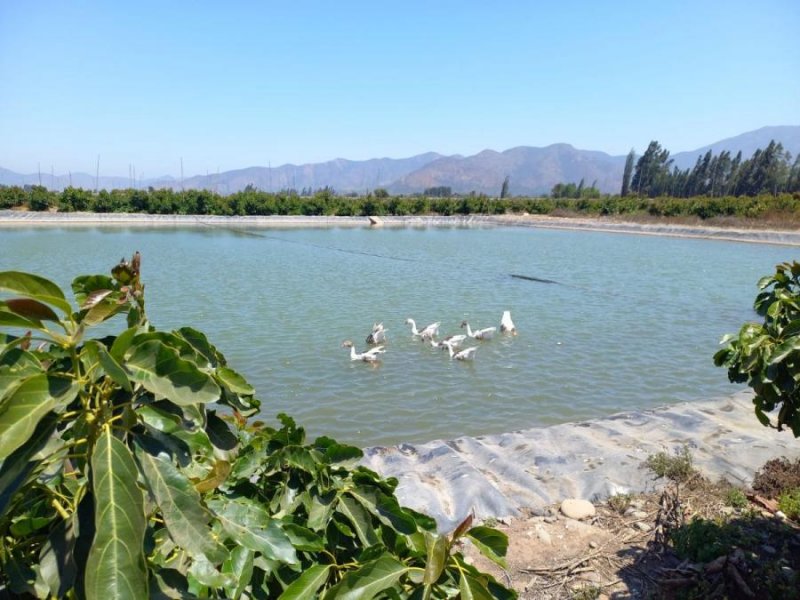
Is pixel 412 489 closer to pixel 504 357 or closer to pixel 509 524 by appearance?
pixel 509 524

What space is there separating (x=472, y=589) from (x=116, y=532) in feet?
2.25

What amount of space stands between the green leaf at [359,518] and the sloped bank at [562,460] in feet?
8.58

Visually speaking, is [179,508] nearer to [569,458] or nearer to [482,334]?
[569,458]

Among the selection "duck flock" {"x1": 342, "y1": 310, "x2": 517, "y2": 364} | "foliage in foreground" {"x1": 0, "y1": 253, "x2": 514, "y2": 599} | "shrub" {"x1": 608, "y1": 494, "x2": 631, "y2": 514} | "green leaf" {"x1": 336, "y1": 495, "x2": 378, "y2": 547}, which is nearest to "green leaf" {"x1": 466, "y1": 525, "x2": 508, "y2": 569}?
"foliage in foreground" {"x1": 0, "y1": 253, "x2": 514, "y2": 599}

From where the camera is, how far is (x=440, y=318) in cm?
1201

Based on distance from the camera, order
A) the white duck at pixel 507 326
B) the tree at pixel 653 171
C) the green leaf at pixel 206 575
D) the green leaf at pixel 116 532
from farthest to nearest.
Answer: the tree at pixel 653 171, the white duck at pixel 507 326, the green leaf at pixel 206 575, the green leaf at pixel 116 532

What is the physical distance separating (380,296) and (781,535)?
11030 mm

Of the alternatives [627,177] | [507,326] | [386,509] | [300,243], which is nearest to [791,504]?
[386,509]

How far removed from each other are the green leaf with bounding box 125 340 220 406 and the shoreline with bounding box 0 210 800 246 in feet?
114

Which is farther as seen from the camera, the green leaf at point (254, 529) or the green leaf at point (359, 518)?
the green leaf at point (359, 518)

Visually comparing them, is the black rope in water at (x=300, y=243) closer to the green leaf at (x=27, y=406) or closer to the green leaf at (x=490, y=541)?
the green leaf at (x=490, y=541)

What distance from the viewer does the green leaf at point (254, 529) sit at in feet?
4.03

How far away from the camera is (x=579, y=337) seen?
10.4 m

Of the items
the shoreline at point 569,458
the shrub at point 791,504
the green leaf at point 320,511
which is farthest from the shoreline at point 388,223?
the green leaf at point 320,511
